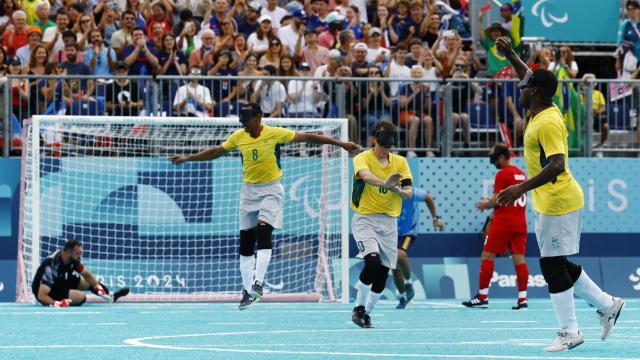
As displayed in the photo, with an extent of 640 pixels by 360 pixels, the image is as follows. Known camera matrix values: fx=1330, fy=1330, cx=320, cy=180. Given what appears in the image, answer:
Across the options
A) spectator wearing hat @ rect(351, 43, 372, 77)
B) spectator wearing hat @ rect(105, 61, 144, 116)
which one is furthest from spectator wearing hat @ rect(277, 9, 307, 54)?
spectator wearing hat @ rect(105, 61, 144, 116)

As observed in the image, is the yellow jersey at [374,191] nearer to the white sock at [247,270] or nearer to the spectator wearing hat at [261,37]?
the white sock at [247,270]

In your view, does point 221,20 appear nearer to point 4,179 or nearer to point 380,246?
point 4,179

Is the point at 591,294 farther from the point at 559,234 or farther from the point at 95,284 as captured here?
the point at 95,284

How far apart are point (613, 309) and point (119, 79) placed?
12157mm

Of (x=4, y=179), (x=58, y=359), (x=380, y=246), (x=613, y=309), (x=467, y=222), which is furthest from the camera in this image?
(x=467, y=222)

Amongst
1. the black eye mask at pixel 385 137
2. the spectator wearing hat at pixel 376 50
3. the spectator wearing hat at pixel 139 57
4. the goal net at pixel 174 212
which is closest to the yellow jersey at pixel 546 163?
the black eye mask at pixel 385 137

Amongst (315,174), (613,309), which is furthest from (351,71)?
(613,309)

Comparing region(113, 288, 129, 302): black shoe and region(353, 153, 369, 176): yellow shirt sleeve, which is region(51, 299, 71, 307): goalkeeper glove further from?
region(353, 153, 369, 176): yellow shirt sleeve

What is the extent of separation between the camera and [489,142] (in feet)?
75.0

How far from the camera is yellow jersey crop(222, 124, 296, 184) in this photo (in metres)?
16.7

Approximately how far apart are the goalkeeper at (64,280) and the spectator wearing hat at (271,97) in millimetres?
4308

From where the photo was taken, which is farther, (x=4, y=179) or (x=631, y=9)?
(x=631, y=9)

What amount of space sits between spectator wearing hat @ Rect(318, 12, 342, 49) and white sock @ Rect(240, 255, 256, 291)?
7.90 meters

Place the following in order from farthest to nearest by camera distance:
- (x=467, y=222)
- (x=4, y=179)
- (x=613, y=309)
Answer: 1. (x=467, y=222)
2. (x=4, y=179)
3. (x=613, y=309)
